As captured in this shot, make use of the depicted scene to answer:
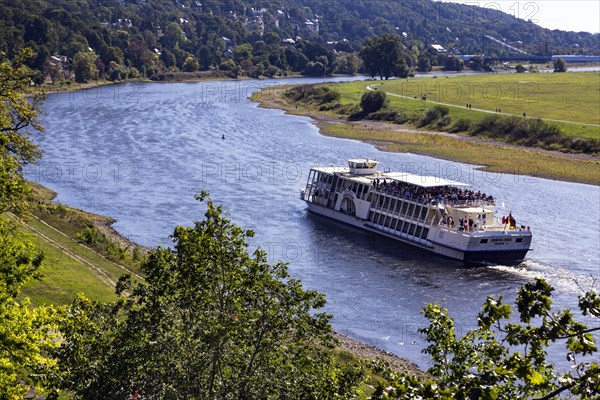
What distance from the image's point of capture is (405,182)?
81.6 m

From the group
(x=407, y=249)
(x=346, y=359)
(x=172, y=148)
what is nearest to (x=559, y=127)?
(x=172, y=148)

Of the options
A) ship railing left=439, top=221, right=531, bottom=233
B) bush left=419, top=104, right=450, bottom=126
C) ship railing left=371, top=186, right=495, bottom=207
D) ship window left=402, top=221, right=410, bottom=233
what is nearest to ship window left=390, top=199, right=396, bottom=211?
ship railing left=371, top=186, right=495, bottom=207

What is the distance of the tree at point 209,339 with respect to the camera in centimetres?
2497

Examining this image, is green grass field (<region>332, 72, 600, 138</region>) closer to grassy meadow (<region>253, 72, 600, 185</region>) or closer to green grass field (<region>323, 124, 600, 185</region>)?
grassy meadow (<region>253, 72, 600, 185</region>)

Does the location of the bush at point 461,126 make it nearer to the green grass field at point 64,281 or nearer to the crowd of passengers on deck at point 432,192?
the crowd of passengers on deck at point 432,192

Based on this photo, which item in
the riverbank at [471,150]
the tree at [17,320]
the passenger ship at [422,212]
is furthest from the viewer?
the riverbank at [471,150]

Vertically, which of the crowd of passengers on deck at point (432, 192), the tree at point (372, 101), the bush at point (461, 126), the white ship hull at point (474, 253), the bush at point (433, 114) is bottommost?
the white ship hull at point (474, 253)

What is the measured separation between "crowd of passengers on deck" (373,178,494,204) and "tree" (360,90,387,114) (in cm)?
8506

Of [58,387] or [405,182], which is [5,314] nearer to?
[58,387]

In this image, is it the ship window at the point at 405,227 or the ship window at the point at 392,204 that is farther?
the ship window at the point at 392,204

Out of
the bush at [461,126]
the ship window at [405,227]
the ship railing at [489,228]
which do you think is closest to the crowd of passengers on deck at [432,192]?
the ship window at [405,227]

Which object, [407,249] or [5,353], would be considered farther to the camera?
[407,249]

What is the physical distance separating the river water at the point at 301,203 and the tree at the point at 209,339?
607cm

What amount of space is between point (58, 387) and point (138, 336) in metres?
2.81
